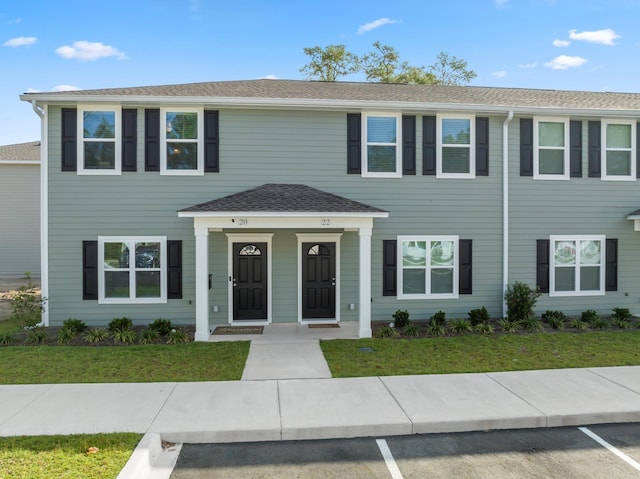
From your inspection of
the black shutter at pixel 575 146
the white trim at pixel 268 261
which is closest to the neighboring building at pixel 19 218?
the white trim at pixel 268 261

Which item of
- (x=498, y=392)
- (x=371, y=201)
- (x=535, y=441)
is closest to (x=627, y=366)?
(x=498, y=392)

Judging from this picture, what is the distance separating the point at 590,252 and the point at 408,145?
231 inches

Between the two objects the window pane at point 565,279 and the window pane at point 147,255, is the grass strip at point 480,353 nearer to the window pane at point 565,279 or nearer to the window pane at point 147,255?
the window pane at point 565,279

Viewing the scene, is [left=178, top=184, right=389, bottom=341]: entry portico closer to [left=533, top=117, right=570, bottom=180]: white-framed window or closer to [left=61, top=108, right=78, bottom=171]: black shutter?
[left=61, top=108, right=78, bottom=171]: black shutter

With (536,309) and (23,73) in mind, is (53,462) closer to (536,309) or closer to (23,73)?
(536,309)

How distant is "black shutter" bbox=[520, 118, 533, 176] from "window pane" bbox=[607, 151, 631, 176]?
237 centimetres

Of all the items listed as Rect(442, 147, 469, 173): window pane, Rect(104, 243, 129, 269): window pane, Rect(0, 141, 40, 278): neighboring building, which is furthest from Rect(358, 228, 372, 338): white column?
Rect(0, 141, 40, 278): neighboring building


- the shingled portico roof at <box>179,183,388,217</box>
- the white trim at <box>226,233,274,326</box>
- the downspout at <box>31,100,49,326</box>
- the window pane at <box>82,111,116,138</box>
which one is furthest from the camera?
the white trim at <box>226,233,274,326</box>

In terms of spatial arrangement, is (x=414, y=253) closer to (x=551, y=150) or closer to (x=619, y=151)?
(x=551, y=150)

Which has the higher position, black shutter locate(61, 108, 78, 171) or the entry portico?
black shutter locate(61, 108, 78, 171)

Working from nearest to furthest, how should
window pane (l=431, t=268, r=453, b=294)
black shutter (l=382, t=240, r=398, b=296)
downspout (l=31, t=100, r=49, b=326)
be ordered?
downspout (l=31, t=100, r=49, b=326), black shutter (l=382, t=240, r=398, b=296), window pane (l=431, t=268, r=453, b=294)

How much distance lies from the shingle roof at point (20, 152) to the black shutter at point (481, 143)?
64.9 feet

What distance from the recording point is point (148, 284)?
10.5 m

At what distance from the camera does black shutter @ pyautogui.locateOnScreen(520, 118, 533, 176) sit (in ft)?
36.7
